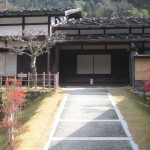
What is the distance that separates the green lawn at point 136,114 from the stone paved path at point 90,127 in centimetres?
27

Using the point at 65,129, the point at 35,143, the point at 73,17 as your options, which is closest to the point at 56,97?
the point at 65,129

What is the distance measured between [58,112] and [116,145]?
16.4 ft

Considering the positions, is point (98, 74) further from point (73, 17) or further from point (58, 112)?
point (58, 112)

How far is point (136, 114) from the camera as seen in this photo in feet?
53.6

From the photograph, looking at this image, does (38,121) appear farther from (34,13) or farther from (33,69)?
(34,13)

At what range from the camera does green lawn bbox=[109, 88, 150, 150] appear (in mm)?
13273

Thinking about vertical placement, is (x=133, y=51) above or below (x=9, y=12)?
below

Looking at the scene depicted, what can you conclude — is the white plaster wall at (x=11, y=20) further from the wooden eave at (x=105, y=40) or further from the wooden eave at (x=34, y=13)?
the wooden eave at (x=105, y=40)

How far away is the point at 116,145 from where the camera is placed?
500 inches

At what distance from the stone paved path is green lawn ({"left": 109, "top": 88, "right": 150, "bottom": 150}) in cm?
27

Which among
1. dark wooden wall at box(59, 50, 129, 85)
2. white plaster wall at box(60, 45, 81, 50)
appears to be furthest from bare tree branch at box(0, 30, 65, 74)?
dark wooden wall at box(59, 50, 129, 85)

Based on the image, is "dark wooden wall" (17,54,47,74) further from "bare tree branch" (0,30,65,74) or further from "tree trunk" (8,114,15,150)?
"tree trunk" (8,114,15,150)

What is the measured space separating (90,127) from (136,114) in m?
2.68

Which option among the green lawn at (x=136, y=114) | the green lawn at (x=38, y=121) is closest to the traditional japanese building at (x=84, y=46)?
the green lawn at (x=136, y=114)
